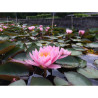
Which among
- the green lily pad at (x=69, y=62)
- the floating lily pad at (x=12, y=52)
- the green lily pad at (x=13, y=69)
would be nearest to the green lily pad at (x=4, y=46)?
the floating lily pad at (x=12, y=52)

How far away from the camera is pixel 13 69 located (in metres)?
0.54

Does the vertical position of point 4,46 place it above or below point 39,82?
above

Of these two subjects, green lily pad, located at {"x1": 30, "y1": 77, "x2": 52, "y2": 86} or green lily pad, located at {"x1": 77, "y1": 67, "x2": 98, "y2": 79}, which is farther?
green lily pad, located at {"x1": 77, "y1": 67, "x2": 98, "y2": 79}

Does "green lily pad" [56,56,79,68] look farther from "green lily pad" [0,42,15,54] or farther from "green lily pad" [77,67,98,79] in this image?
"green lily pad" [0,42,15,54]

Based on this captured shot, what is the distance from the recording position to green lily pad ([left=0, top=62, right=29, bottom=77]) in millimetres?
515

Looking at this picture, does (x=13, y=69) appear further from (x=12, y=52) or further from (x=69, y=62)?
(x=69, y=62)

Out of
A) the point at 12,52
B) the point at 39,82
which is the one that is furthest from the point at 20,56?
the point at 39,82

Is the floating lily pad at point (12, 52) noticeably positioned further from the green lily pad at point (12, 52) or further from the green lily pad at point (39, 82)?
the green lily pad at point (39, 82)

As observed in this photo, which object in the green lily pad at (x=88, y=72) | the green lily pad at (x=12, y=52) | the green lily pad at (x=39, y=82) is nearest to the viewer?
the green lily pad at (x=39, y=82)

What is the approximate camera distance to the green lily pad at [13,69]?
52cm

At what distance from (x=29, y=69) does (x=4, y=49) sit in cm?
20

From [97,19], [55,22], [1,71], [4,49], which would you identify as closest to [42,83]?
[1,71]

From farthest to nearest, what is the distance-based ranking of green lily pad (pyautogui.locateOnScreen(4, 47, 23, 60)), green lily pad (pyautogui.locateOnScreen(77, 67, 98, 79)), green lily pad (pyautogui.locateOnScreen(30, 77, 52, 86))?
green lily pad (pyautogui.locateOnScreen(4, 47, 23, 60))
green lily pad (pyautogui.locateOnScreen(77, 67, 98, 79))
green lily pad (pyautogui.locateOnScreen(30, 77, 52, 86))

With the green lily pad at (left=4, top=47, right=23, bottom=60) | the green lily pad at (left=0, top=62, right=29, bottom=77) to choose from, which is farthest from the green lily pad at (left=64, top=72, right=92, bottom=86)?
the green lily pad at (left=4, top=47, right=23, bottom=60)
